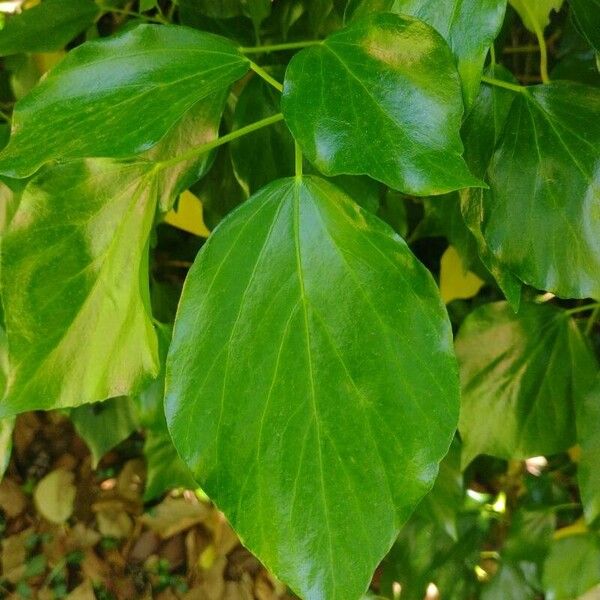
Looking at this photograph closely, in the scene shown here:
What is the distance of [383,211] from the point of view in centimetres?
67

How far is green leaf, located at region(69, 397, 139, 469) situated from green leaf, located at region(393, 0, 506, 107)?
61cm

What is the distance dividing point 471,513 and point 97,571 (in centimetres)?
62

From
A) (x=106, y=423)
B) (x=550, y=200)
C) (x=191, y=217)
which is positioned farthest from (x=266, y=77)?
(x=106, y=423)

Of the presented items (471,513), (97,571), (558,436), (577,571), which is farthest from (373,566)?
(97,571)

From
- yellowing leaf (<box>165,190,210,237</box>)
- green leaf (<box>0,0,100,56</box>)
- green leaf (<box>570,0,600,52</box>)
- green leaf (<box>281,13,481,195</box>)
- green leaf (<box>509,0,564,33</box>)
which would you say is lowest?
yellowing leaf (<box>165,190,210,237</box>)

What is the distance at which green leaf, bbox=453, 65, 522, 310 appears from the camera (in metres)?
0.45

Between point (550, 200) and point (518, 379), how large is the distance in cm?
24

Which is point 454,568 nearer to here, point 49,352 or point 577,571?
point 577,571

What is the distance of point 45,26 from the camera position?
581 millimetres

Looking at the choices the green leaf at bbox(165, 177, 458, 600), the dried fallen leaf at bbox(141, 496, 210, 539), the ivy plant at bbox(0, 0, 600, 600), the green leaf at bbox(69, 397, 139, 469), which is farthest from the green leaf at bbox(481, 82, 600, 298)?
the dried fallen leaf at bbox(141, 496, 210, 539)

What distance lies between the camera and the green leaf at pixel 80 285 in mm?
401

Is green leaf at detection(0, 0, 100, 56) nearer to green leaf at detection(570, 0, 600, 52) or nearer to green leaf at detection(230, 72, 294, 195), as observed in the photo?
green leaf at detection(230, 72, 294, 195)

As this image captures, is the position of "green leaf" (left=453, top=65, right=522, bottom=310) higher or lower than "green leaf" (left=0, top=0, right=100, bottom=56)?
lower

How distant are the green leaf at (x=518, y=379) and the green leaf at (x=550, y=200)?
0.18 metres
